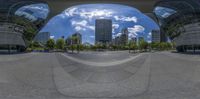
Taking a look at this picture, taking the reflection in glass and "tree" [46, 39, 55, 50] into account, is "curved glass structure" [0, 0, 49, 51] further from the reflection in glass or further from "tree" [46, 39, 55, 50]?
the reflection in glass

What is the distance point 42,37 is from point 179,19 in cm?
97

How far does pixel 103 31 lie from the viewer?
97.8 inches

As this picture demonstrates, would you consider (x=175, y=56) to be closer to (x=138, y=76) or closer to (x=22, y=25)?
(x=138, y=76)

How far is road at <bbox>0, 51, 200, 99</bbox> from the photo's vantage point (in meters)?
2.62

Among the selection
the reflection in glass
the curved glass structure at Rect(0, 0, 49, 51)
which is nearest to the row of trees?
the curved glass structure at Rect(0, 0, 49, 51)

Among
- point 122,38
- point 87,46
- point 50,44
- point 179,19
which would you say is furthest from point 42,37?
point 179,19

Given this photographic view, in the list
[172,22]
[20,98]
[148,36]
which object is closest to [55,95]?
[20,98]

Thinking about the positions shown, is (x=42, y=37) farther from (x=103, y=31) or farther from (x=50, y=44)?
(x=103, y=31)

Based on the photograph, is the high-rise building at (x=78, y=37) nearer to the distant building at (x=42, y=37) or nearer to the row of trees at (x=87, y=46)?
the row of trees at (x=87, y=46)

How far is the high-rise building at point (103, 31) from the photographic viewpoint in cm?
250

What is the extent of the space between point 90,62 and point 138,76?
372mm

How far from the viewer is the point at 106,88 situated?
8.87 ft

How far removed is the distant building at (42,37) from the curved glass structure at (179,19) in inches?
30.6

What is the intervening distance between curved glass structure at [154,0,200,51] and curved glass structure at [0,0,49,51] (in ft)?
2.69
